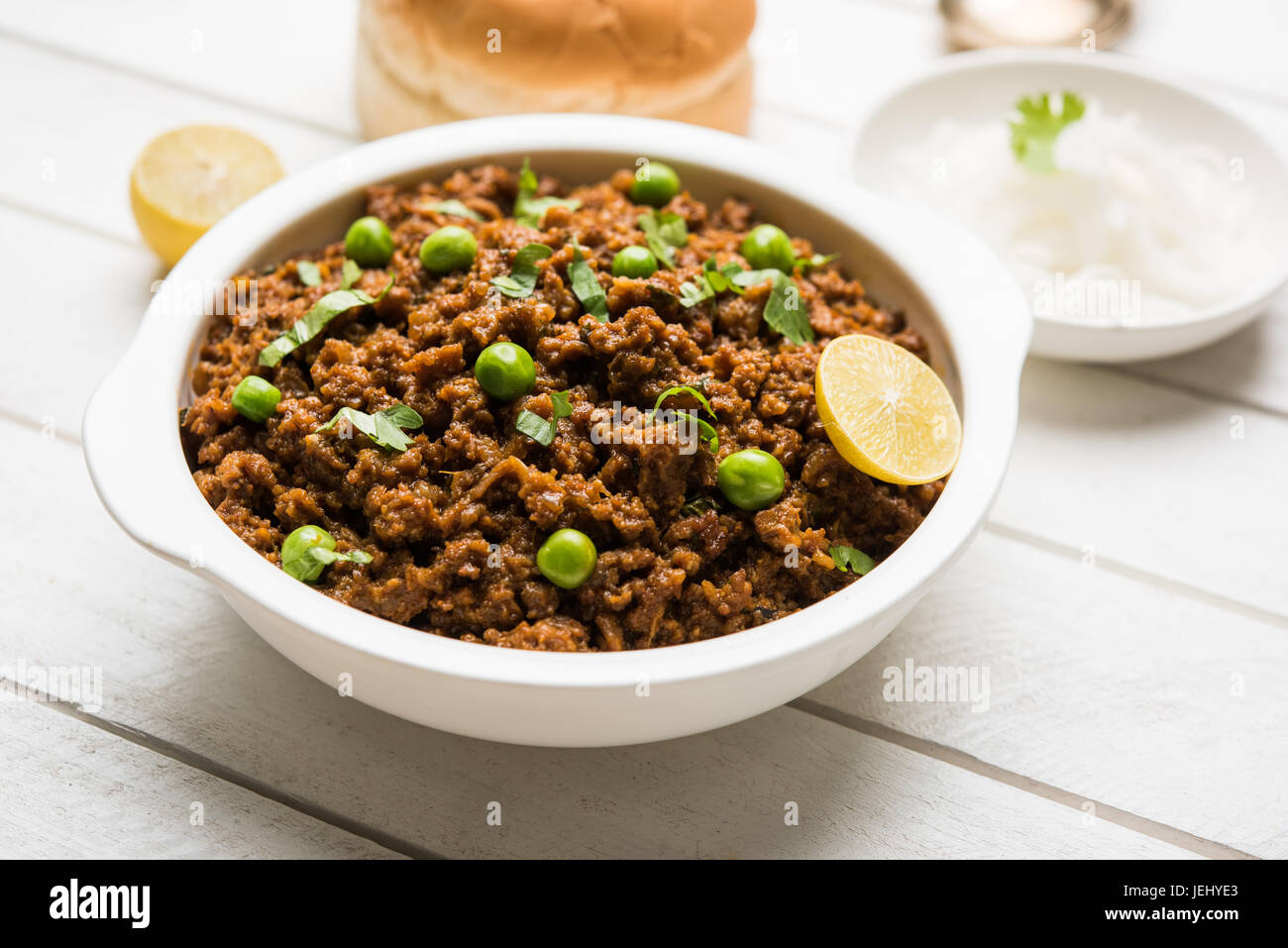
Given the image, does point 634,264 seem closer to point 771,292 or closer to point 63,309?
point 771,292

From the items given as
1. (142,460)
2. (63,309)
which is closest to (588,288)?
(142,460)

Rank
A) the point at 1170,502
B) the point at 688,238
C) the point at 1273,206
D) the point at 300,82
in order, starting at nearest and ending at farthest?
the point at 688,238 → the point at 1170,502 → the point at 1273,206 → the point at 300,82

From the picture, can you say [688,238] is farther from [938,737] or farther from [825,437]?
Answer: [938,737]

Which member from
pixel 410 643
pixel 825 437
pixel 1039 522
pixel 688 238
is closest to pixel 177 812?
pixel 410 643

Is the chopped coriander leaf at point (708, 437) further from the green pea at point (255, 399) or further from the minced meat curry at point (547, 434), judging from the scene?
the green pea at point (255, 399)

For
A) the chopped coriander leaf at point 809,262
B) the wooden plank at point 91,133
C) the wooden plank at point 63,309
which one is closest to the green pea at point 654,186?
the chopped coriander leaf at point 809,262

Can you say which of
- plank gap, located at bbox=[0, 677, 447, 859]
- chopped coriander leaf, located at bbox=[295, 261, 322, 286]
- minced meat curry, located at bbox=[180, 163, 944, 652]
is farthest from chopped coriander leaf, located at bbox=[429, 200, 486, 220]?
plank gap, located at bbox=[0, 677, 447, 859]
